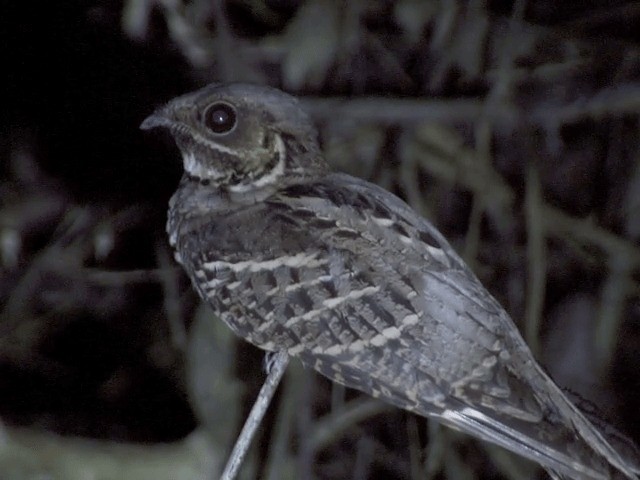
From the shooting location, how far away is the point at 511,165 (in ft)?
9.16

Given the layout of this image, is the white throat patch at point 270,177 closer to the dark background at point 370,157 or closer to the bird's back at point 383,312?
the bird's back at point 383,312

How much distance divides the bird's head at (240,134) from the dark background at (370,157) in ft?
2.55

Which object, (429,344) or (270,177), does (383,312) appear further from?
(270,177)

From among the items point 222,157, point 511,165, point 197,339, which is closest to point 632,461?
point 222,157

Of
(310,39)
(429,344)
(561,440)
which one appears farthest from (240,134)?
(310,39)

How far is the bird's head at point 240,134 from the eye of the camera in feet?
4.91

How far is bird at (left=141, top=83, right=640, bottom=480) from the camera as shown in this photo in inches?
53.0

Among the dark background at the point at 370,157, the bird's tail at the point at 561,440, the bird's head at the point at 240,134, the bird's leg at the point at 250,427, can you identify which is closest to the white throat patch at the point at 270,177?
the bird's head at the point at 240,134

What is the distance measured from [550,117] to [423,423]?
36.8 inches

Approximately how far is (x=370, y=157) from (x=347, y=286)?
107 centimetres

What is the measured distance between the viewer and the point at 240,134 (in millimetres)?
1515

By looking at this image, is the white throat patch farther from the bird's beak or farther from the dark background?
the dark background

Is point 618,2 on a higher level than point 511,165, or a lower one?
higher

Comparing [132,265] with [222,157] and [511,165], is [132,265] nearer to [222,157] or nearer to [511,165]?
[511,165]
